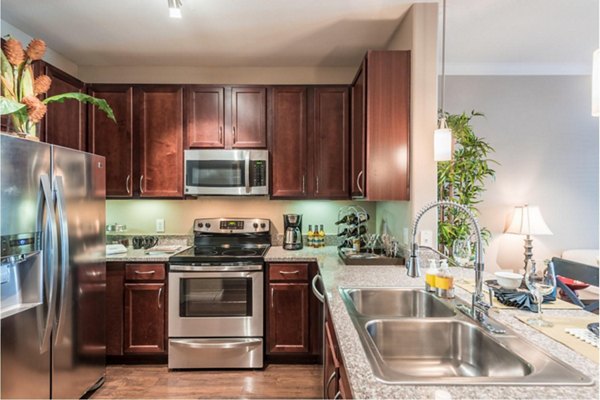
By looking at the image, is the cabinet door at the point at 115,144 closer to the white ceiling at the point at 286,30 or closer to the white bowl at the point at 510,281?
the white ceiling at the point at 286,30

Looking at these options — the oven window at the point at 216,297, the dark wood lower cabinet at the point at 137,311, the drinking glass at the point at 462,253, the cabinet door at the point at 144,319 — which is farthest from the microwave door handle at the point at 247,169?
the drinking glass at the point at 462,253

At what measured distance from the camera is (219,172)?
2.87 meters

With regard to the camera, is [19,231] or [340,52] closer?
[19,231]

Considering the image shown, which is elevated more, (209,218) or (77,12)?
(77,12)

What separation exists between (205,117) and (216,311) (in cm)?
168

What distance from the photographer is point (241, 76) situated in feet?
10.6

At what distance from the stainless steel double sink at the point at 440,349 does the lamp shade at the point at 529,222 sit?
205 centimetres

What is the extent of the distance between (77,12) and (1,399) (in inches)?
93.0

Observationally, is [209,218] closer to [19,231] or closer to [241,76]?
Answer: [241,76]

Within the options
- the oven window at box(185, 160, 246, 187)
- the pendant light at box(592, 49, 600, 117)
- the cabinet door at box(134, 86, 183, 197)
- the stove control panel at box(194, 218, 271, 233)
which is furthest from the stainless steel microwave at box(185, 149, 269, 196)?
the pendant light at box(592, 49, 600, 117)

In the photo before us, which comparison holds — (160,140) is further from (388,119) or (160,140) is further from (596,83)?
(596,83)

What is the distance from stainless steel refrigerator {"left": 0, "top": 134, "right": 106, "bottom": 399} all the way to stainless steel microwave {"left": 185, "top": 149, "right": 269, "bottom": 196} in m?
0.76

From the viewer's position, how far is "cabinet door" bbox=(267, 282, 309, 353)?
261cm

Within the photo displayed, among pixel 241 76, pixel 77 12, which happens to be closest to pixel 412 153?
pixel 241 76
